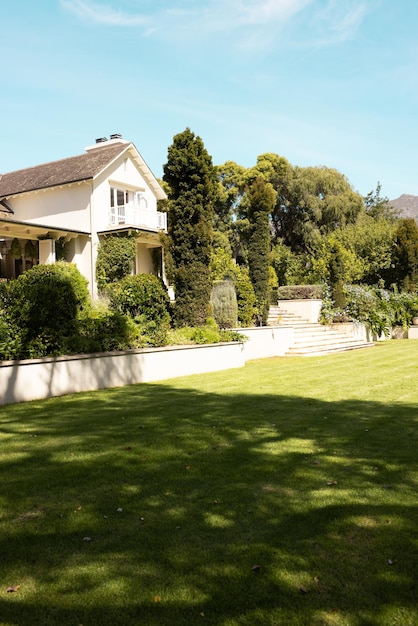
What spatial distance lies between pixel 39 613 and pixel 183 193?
1506cm

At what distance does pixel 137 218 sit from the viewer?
28625mm

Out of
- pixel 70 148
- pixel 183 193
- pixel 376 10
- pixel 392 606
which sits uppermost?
pixel 70 148

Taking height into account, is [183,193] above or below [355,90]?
below

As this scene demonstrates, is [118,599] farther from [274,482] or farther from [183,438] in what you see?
[183,438]

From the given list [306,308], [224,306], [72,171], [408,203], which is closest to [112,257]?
[72,171]

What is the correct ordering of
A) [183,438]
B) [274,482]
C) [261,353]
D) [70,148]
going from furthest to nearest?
1. [70,148]
2. [261,353]
3. [183,438]
4. [274,482]

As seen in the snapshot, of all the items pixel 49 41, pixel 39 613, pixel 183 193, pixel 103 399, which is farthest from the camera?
pixel 183 193

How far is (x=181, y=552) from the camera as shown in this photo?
3479 millimetres

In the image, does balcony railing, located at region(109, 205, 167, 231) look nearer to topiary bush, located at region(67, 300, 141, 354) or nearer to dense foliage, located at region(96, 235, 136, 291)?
dense foliage, located at region(96, 235, 136, 291)

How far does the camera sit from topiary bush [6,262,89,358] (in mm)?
10414

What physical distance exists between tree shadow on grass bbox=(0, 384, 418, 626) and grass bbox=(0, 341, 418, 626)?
0.4 inches

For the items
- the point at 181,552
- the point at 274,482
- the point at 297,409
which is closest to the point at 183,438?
the point at 274,482

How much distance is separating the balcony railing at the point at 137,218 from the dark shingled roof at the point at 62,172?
7.50ft

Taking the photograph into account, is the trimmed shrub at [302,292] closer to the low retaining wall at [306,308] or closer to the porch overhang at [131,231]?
the low retaining wall at [306,308]
